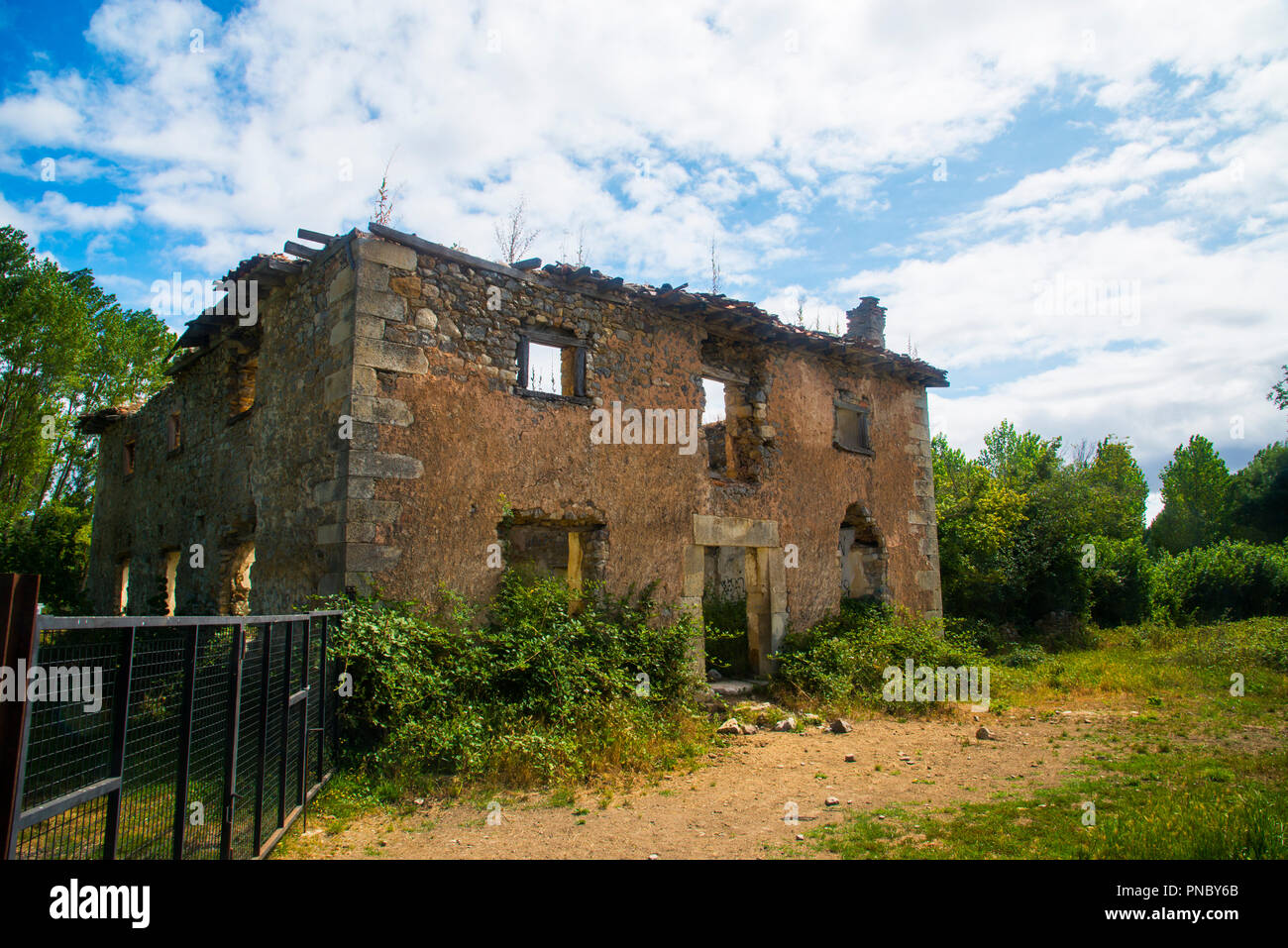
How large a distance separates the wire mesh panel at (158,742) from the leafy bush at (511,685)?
4.85 ft

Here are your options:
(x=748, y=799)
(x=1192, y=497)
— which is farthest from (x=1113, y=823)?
(x=1192, y=497)

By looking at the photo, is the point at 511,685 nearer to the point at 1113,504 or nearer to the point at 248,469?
the point at 248,469

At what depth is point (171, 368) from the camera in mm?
12039

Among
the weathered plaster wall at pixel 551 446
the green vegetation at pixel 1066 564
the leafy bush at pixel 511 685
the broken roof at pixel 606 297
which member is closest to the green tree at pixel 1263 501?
the green vegetation at pixel 1066 564

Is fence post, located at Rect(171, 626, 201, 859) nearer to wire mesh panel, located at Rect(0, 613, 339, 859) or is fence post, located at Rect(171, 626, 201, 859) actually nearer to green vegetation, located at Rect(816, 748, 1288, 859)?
wire mesh panel, located at Rect(0, 613, 339, 859)

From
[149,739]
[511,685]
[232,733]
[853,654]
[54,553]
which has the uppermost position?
[54,553]

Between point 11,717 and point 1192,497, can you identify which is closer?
point 11,717

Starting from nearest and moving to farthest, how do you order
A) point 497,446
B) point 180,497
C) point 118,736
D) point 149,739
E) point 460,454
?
point 118,736 < point 149,739 < point 460,454 < point 497,446 < point 180,497

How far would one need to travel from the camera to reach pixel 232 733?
12.4ft

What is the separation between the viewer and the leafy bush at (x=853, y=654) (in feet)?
32.7

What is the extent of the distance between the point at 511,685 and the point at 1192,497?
41.3m

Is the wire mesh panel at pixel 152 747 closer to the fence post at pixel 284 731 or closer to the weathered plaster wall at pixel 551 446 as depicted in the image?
the fence post at pixel 284 731

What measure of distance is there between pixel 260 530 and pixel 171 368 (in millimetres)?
4988
